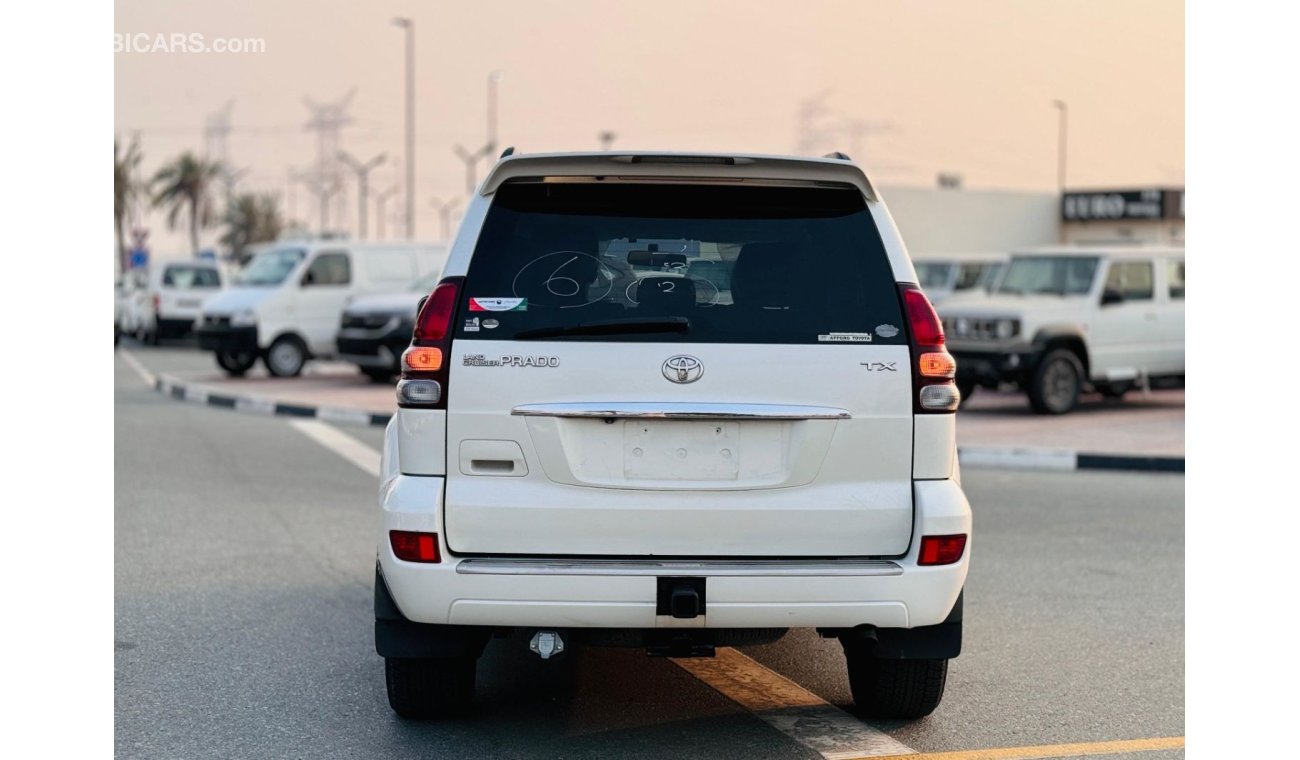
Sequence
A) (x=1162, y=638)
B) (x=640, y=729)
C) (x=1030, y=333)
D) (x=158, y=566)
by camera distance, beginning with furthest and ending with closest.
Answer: (x=1030, y=333)
(x=158, y=566)
(x=1162, y=638)
(x=640, y=729)

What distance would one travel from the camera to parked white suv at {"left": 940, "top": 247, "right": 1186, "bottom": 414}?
16.7 metres

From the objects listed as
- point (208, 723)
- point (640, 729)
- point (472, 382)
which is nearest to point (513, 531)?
point (472, 382)

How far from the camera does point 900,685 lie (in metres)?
4.99

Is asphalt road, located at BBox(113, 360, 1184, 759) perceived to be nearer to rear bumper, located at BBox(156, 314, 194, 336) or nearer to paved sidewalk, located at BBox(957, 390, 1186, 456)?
paved sidewalk, located at BBox(957, 390, 1186, 456)

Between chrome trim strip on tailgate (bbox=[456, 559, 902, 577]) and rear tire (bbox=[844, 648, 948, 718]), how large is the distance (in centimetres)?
63

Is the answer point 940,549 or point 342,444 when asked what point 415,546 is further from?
point 342,444

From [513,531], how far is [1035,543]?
5.20 meters

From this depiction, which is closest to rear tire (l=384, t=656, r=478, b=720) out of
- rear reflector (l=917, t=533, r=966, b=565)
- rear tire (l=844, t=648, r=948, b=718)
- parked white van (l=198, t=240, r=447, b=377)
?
rear tire (l=844, t=648, r=948, b=718)

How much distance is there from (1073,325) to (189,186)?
85724 mm

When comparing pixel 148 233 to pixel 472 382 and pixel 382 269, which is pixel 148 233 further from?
pixel 472 382

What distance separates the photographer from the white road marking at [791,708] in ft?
15.7

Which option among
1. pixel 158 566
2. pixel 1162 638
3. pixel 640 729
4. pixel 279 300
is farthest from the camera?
pixel 279 300

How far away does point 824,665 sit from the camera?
5.92 m

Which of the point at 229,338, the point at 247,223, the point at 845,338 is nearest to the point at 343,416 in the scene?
the point at 229,338
